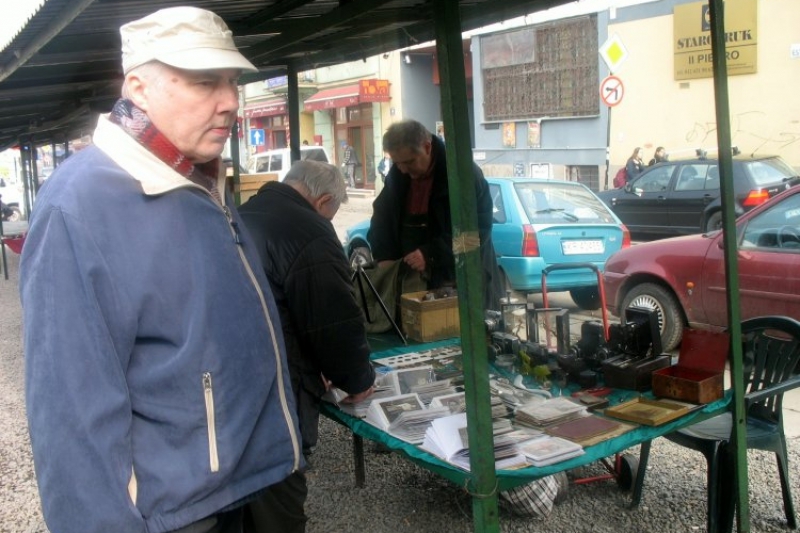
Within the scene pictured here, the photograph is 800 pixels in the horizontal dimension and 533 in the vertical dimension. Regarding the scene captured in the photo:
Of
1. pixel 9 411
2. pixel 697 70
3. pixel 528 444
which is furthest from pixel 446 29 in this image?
pixel 697 70

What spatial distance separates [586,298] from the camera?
7844 millimetres

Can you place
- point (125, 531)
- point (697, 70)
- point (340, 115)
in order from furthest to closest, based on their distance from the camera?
point (340, 115) → point (697, 70) → point (125, 531)

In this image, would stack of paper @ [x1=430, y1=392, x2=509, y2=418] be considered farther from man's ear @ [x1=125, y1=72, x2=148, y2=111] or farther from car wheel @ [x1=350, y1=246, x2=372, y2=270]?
man's ear @ [x1=125, y1=72, x2=148, y2=111]

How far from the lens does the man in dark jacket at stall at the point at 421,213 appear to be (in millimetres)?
4305

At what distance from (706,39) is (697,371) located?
1801 cm

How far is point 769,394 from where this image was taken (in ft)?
10.1

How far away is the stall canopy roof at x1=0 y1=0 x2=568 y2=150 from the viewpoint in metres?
3.22

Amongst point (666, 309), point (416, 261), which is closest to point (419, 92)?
point (666, 309)

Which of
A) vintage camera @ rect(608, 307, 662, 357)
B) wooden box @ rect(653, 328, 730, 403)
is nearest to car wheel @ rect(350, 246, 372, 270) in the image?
vintage camera @ rect(608, 307, 662, 357)

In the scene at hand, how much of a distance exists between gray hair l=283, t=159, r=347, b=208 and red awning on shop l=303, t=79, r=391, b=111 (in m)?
25.1

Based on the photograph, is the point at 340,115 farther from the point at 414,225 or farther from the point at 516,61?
the point at 414,225

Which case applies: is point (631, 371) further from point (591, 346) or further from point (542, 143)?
point (542, 143)

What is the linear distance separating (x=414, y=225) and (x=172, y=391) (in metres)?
3.25

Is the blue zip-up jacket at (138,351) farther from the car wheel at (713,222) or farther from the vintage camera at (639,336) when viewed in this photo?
the car wheel at (713,222)
